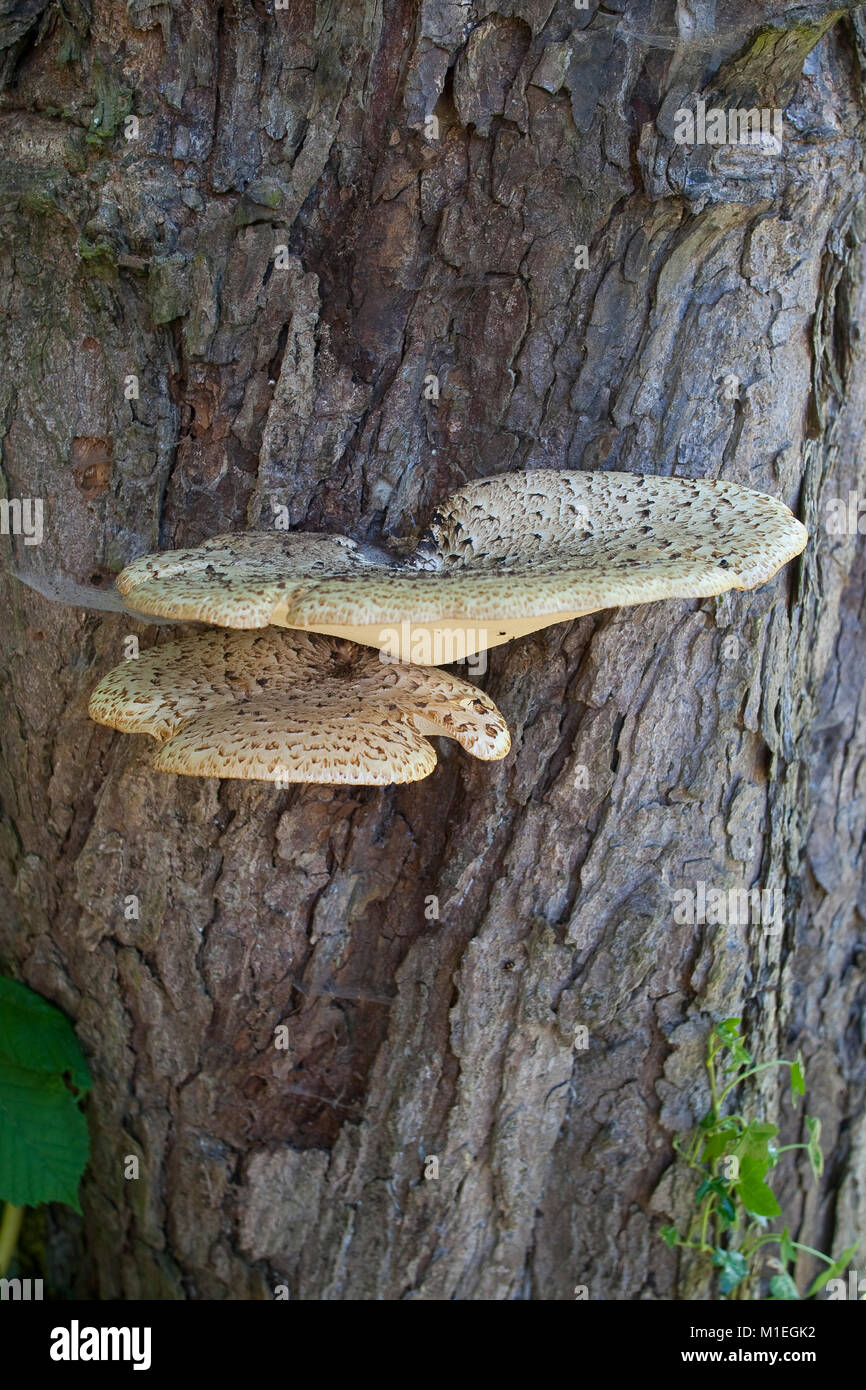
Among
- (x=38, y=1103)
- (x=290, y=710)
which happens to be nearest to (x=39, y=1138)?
(x=38, y=1103)

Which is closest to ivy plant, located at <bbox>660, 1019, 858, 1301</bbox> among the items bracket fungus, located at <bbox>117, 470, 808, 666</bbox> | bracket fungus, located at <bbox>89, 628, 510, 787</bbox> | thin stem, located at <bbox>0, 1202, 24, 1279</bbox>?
bracket fungus, located at <bbox>89, 628, 510, 787</bbox>

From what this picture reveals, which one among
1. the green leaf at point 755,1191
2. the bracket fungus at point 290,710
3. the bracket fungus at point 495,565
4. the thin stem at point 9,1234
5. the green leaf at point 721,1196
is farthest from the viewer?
the thin stem at point 9,1234

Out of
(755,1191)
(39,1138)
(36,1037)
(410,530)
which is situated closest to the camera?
(410,530)

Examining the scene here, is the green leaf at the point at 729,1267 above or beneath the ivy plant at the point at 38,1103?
beneath

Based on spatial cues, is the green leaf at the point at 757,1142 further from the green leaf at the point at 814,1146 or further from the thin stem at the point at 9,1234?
the thin stem at the point at 9,1234

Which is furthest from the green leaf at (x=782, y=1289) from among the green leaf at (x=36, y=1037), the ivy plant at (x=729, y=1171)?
the green leaf at (x=36, y=1037)

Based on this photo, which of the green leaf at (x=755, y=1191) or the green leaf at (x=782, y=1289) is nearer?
the green leaf at (x=755, y=1191)

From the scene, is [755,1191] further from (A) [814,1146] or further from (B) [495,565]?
(B) [495,565]
